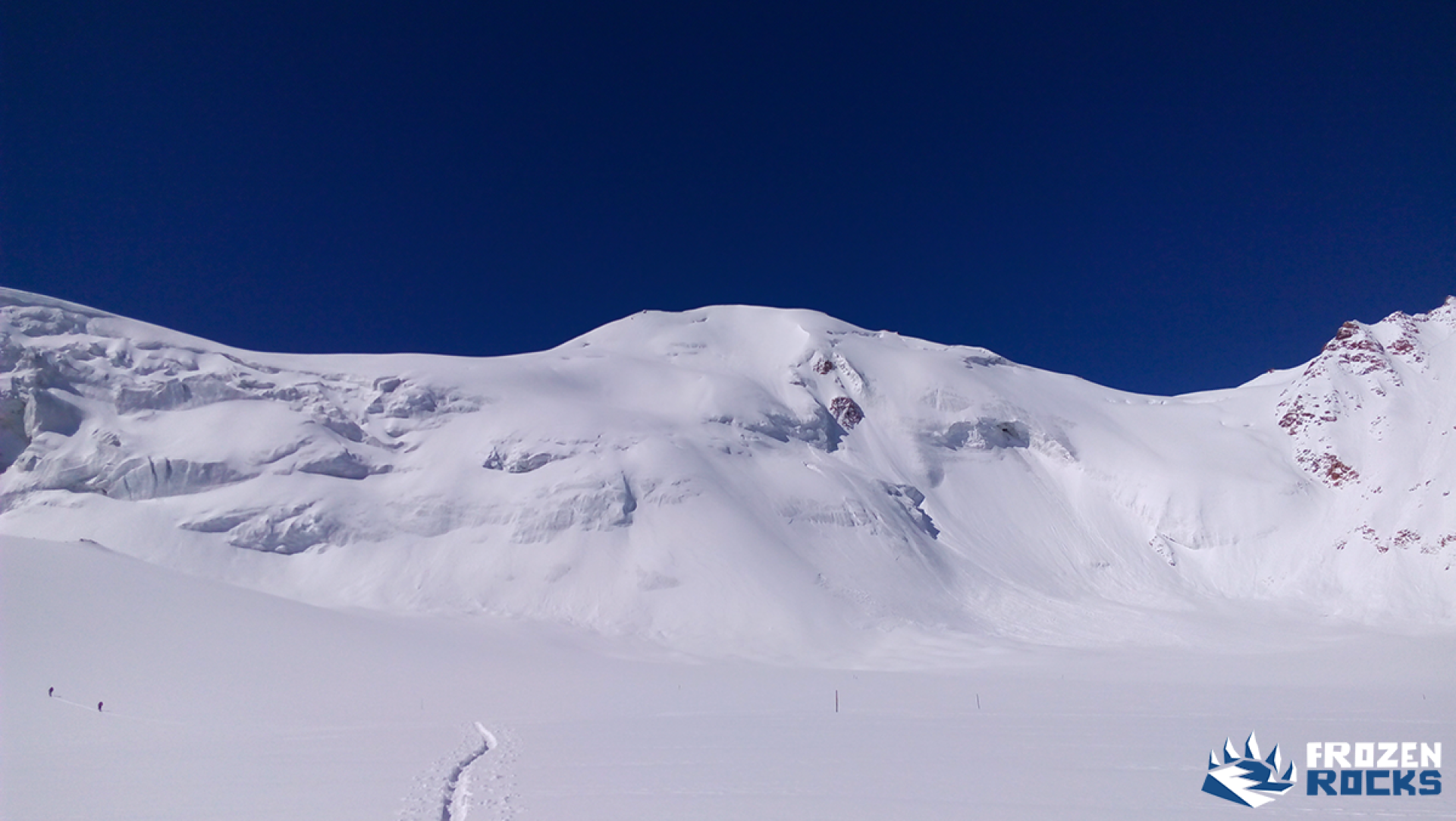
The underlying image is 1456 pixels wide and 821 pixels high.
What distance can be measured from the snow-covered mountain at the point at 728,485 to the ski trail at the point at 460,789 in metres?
25.8

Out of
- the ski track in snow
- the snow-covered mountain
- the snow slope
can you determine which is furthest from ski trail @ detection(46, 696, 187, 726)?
the snow-covered mountain

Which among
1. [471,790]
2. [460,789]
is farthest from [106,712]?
[471,790]

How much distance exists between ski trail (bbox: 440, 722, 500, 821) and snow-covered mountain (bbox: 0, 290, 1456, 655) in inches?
1016

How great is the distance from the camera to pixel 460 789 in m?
12.6

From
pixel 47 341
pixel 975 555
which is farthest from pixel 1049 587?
pixel 47 341

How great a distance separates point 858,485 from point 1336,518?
1443 inches

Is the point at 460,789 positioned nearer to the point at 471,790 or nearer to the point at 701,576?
the point at 471,790

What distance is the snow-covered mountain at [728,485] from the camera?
144ft

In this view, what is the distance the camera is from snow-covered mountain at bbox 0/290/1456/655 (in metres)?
43.9

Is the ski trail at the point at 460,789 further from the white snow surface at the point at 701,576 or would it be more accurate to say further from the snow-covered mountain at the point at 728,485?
the snow-covered mountain at the point at 728,485

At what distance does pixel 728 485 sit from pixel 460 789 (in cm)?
4042

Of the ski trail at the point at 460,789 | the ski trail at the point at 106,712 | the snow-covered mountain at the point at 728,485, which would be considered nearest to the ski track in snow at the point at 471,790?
the ski trail at the point at 460,789

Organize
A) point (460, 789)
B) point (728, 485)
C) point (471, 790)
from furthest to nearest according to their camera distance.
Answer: point (728, 485), point (460, 789), point (471, 790)

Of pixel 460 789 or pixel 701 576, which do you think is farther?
pixel 701 576
